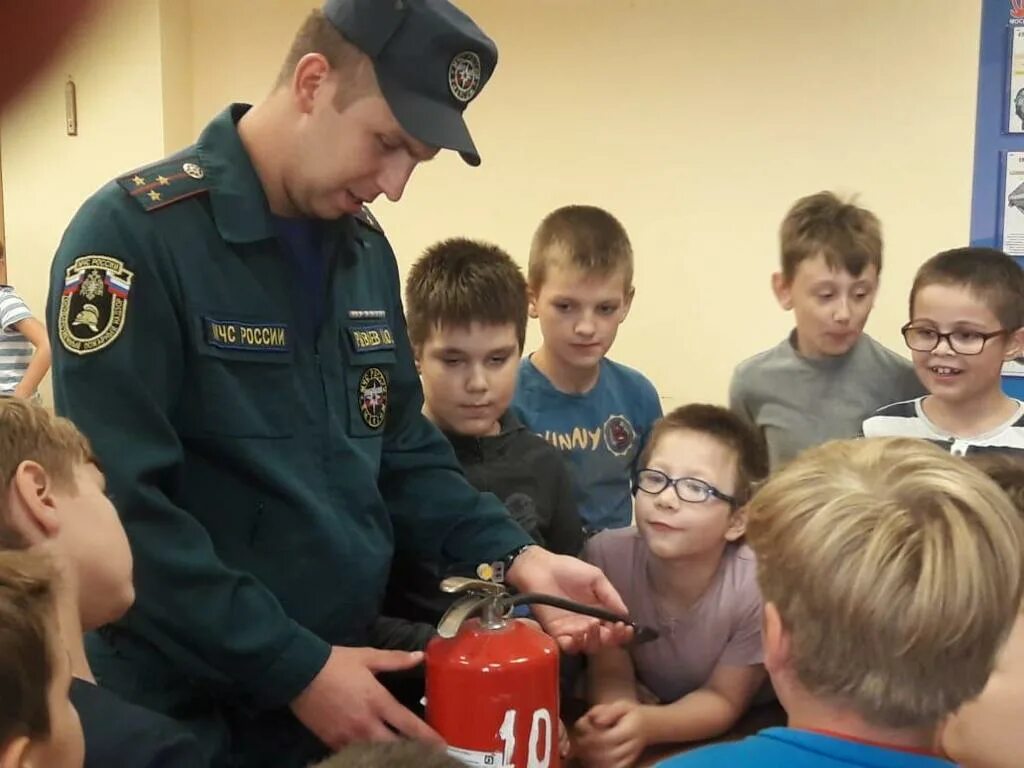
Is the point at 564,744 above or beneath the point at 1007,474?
beneath

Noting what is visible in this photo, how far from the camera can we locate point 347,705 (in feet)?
3.87

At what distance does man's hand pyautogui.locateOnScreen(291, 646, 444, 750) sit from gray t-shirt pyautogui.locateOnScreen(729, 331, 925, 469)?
1185 mm

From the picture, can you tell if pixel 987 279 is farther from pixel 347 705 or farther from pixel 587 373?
pixel 347 705

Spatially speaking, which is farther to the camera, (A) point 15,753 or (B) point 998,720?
(B) point 998,720

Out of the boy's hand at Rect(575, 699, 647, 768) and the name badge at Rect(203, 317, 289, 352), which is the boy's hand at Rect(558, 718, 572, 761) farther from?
the name badge at Rect(203, 317, 289, 352)

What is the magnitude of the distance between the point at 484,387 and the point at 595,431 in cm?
40

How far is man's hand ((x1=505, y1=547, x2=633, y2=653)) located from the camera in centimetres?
137

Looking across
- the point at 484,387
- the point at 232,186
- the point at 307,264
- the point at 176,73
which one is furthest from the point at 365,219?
the point at 176,73

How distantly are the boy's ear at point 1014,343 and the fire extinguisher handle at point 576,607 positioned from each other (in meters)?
1.03

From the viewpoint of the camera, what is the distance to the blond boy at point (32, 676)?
2.41 feet

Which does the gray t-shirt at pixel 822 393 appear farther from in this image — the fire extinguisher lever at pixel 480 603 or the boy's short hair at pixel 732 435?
the fire extinguisher lever at pixel 480 603

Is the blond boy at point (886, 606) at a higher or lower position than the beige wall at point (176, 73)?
lower

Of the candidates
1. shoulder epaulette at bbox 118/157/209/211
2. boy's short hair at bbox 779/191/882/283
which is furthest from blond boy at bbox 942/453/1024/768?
boy's short hair at bbox 779/191/882/283

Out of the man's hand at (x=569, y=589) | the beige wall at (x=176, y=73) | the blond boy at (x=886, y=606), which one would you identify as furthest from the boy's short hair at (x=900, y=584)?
the beige wall at (x=176, y=73)
